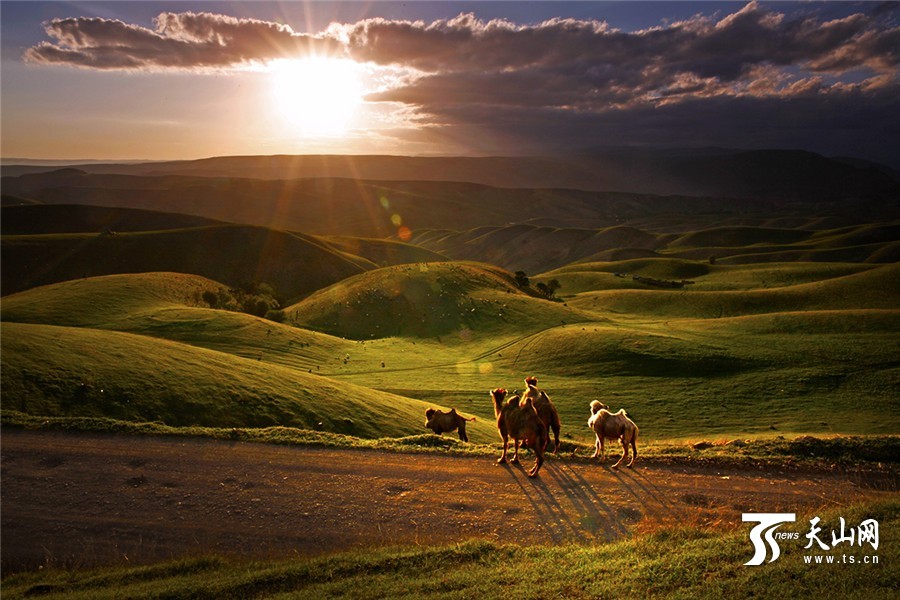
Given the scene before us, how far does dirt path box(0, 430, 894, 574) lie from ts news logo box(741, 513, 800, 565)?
0.68 m

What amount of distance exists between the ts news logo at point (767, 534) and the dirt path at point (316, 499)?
676 mm

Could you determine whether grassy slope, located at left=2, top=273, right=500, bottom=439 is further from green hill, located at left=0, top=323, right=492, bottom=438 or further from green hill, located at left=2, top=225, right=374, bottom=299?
green hill, located at left=2, top=225, right=374, bottom=299

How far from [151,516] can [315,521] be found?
465 centimetres

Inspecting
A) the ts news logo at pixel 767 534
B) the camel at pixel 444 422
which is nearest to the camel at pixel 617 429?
the ts news logo at pixel 767 534

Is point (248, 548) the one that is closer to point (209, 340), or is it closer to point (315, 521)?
point (315, 521)

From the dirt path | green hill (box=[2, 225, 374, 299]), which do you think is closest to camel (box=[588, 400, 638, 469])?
the dirt path

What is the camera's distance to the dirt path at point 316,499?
1253cm

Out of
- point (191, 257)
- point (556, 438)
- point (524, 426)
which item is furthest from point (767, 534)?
point (191, 257)

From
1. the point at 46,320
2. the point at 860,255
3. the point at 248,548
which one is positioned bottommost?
the point at 248,548

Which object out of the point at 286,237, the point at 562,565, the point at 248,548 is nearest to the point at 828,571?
the point at 562,565

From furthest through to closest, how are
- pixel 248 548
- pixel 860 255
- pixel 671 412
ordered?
pixel 860 255, pixel 671 412, pixel 248 548

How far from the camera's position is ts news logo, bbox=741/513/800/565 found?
1008cm

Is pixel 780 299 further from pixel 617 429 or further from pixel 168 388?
pixel 168 388

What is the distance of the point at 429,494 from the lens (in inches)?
583
